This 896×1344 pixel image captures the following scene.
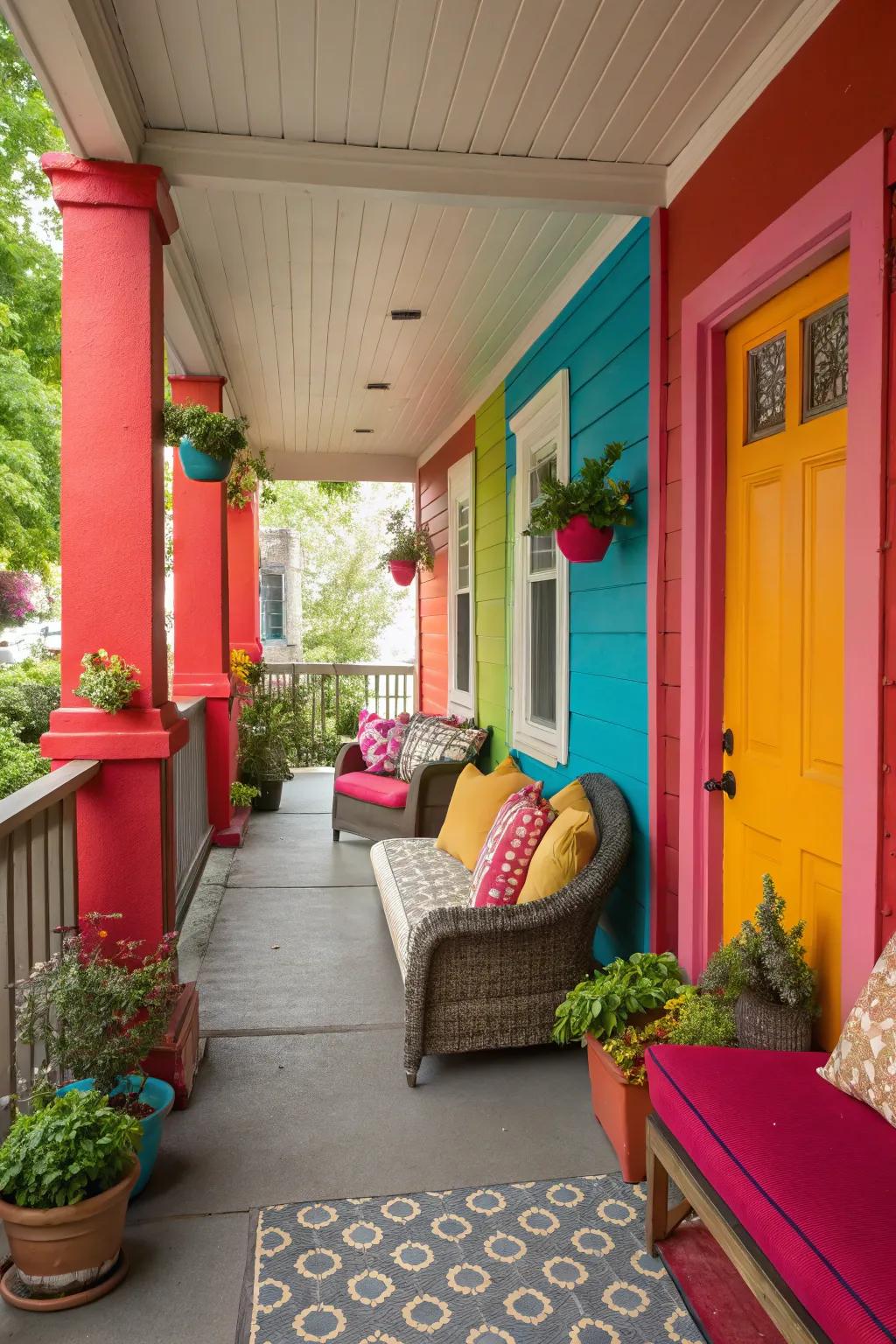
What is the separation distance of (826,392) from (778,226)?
411 millimetres

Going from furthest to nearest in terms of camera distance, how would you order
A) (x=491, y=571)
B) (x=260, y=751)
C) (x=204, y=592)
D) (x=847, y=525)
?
(x=260, y=751) → (x=491, y=571) → (x=204, y=592) → (x=847, y=525)

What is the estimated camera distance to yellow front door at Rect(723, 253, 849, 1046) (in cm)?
208

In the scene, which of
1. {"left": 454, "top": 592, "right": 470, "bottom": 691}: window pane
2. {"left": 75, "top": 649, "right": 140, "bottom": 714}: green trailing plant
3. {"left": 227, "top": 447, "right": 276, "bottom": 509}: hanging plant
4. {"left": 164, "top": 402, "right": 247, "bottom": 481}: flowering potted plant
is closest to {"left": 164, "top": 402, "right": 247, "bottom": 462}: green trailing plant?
{"left": 164, "top": 402, "right": 247, "bottom": 481}: flowering potted plant

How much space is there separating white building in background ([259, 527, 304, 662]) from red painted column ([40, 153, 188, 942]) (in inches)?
491

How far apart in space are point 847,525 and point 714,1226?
53.0 inches

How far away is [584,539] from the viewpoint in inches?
128

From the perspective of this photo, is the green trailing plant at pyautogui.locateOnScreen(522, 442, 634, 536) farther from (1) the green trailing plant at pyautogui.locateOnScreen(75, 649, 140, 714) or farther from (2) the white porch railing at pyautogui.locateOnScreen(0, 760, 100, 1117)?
(2) the white porch railing at pyautogui.locateOnScreen(0, 760, 100, 1117)

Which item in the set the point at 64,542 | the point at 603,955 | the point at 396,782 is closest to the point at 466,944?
the point at 603,955

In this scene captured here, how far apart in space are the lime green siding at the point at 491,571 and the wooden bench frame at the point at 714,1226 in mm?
3374

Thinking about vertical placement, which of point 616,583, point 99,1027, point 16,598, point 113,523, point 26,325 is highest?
point 26,325

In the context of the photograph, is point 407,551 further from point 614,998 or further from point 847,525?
point 847,525

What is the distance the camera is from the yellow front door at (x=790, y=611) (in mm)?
2076

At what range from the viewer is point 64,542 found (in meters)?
2.62

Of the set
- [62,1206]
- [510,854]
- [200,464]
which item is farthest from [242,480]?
[62,1206]
